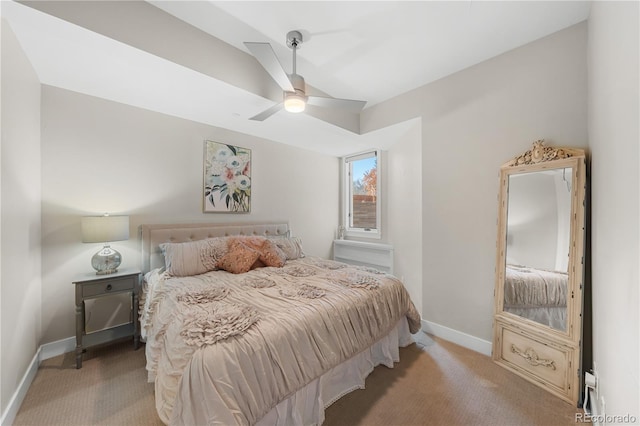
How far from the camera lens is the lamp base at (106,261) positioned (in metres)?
2.22

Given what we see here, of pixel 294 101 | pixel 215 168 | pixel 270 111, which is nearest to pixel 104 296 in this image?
pixel 215 168

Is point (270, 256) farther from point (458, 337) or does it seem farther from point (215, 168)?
point (458, 337)

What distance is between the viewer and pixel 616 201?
1.11m

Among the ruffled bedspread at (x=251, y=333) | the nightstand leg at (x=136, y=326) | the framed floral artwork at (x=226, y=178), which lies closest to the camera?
the ruffled bedspread at (x=251, y=333)

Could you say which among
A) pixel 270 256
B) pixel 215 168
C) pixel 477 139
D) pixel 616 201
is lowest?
pixel 270 256

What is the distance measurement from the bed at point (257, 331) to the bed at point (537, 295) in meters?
0.85

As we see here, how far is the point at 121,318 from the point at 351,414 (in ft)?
8.01

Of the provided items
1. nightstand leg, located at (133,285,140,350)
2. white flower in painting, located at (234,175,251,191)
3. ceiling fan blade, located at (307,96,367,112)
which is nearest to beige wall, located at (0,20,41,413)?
nightstand leg, located at (133,285,140,350)

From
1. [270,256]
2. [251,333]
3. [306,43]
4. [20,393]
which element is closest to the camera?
[251,333]

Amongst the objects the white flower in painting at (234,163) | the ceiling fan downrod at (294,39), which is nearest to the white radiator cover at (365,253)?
the white flower in painting at (234,163)

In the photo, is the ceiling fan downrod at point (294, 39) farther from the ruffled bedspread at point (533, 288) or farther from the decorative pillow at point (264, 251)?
the ruffled bedspread at point (533, 288)

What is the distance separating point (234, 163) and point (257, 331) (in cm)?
252

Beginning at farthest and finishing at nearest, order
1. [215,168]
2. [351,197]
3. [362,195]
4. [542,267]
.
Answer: [351,197]
[362,195]
[215,168]
[542,267]

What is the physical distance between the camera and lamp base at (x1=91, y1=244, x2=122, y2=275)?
2.22 m
